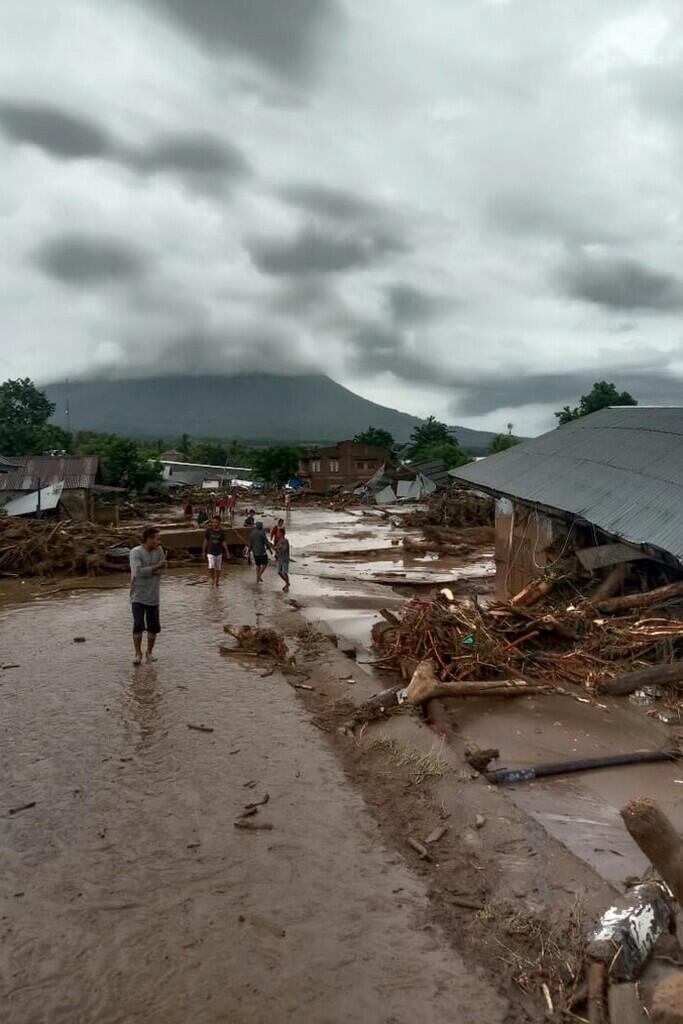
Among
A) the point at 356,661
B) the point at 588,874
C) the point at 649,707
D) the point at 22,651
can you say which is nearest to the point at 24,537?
the point at 22,651

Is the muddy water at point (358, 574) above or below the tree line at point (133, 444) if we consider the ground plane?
below

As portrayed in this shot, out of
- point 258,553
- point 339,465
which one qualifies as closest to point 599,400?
point 339,465

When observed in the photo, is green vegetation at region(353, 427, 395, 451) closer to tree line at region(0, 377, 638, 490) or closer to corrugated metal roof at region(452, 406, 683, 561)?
tree line at region(0, 377, 638, 490)

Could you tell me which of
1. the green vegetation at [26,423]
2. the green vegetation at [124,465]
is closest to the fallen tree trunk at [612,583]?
the green vegetation at [124,465]

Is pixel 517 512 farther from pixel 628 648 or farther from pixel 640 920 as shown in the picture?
pixel 640 920

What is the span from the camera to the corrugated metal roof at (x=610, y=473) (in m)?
9.45

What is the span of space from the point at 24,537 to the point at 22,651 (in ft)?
33.0

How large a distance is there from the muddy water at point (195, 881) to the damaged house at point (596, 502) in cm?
530

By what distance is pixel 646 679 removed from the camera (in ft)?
27.9

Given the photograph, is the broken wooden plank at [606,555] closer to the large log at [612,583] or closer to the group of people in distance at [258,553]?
the large log at [612,583]

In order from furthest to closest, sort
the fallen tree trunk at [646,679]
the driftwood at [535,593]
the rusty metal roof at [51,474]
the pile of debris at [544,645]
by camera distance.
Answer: the rusty metal roof at [51,474]
the driftwood at [535,593]
the pile of debris at [544,645]
the fallen tree trunk at [646,679]

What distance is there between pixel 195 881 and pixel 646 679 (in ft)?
20.4

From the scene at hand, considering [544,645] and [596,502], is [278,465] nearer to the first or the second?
[596,502]

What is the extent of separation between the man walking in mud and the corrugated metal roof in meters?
6.27
